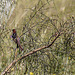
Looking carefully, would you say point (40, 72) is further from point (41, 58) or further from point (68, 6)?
point (68, 6)

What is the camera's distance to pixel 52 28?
7.36ft

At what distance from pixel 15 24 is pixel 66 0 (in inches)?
44.9

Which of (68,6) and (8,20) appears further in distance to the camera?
(68,6)

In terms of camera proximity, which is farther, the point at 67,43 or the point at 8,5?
the point at 8,5

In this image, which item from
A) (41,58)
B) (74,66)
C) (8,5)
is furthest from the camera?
(8,5)

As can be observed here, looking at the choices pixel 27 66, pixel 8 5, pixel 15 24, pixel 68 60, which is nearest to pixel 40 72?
pixel 27 66

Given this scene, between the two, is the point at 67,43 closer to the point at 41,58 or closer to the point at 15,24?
the point at 41,58

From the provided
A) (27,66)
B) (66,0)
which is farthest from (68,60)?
(66,0)

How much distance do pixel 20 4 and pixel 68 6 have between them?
934mm

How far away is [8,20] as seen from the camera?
254cm

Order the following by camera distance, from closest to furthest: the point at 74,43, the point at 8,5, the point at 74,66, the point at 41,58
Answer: the point at 41,58 → the point at 74,43 → the point at 74,66 → the point at 8,5

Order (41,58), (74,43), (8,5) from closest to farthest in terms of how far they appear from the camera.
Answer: (41,58) → (74,43) → (8,5)

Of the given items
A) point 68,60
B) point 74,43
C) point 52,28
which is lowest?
point 68,60

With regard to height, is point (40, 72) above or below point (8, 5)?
below
